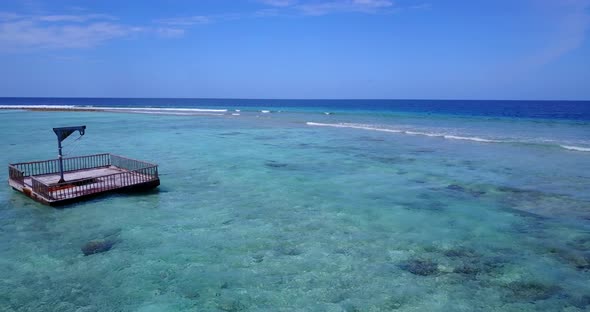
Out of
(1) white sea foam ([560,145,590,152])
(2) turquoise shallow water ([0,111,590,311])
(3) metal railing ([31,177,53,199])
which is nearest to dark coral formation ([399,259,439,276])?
(2) turquoise shallow water ([0,111,590,311])

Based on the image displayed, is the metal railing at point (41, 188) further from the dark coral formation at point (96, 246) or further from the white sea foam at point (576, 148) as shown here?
the white sea foam at point (576, 148)

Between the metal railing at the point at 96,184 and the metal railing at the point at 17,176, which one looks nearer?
the metal railing at the point at 96,184

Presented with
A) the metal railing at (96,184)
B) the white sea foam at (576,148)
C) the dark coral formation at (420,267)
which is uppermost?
the white sea foam at (576,148)

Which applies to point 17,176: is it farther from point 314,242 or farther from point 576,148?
point 576,148

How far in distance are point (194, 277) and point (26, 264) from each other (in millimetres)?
4831

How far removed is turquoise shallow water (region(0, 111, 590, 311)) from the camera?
970 cm

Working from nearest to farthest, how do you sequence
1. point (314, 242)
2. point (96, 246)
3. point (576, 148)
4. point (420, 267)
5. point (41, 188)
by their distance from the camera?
point (420, 267) → point (96, 246) → point (314, 242) → point (41, 188) → point (576, 148)

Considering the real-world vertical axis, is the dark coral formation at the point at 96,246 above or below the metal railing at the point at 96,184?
below

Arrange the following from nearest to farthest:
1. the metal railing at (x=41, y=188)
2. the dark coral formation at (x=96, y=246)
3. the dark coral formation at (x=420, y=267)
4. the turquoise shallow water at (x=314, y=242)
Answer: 1. the turquoise shallow water at (x=314, y=242)
2. the dark coral formation at (x=420, y=267)
3. the dark coral formation at (x=96, y=246)
4. the metal railing at (x=41, y=188)

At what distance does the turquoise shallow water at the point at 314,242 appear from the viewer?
31.8 ft

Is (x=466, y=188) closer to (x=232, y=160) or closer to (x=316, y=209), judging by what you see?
(x=316, y=209)

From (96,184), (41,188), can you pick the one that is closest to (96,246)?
(41,188)

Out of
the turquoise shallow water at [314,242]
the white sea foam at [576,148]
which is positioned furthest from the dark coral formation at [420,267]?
the white sea foam at [576,148]

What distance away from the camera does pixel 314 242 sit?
1301cm
